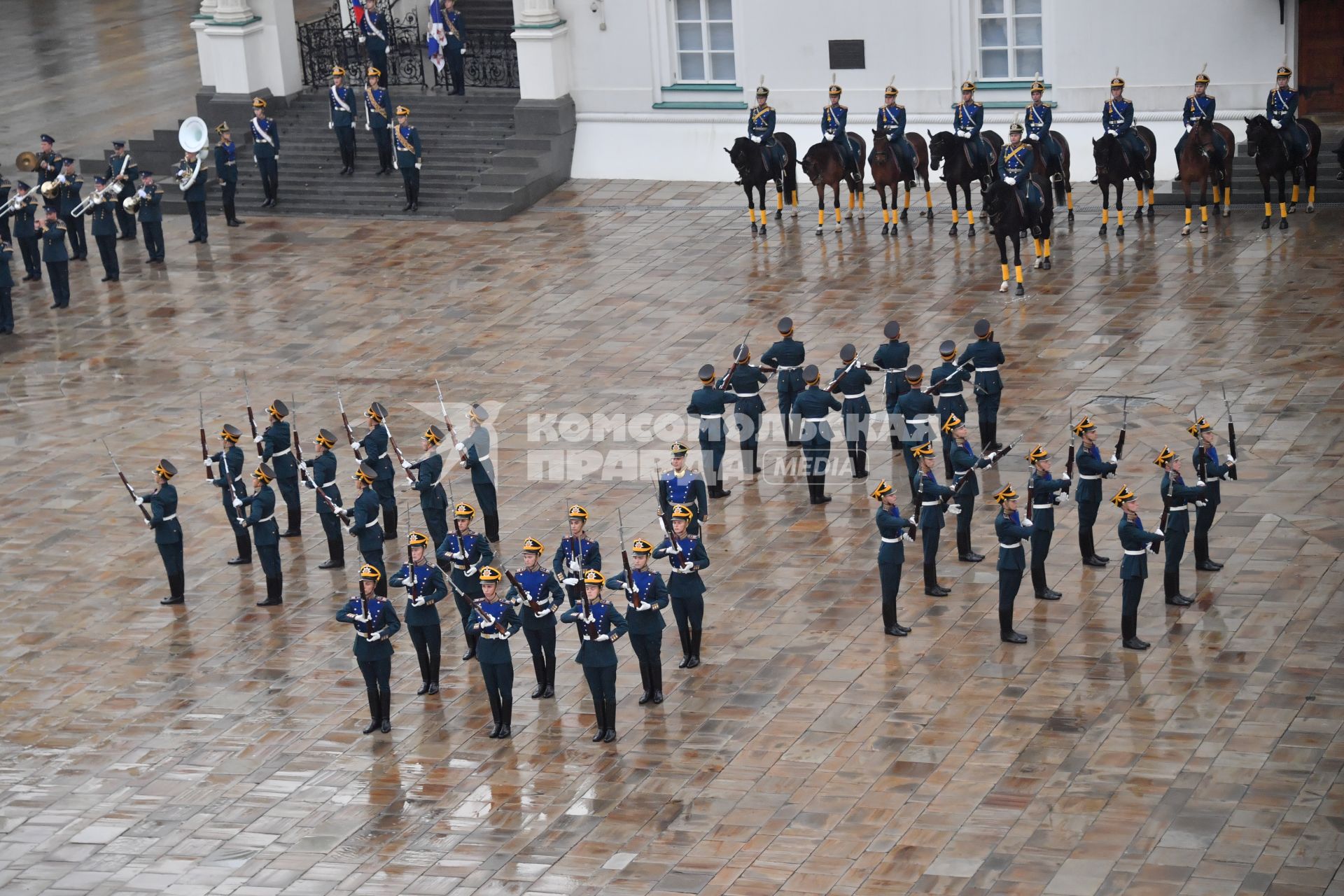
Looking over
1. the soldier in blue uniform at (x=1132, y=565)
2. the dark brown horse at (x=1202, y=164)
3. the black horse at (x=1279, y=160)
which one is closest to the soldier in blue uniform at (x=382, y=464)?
the soldier in blue uniform at (x=1132, y=565)

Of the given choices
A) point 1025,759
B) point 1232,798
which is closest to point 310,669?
point 1025,759

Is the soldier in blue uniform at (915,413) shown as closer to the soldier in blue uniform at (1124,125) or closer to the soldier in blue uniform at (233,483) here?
the soldier in blue uniform at (233,483)

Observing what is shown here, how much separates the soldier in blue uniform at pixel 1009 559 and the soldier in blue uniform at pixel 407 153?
15534mm

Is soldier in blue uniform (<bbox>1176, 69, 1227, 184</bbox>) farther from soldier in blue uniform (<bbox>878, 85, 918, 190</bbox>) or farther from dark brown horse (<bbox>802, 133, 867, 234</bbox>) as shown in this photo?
dark brown horse (<bbox>802, 133, 867, 234</bbox>)

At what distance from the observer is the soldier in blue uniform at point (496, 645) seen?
1596cm

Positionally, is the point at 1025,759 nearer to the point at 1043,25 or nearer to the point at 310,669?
the point at 310,669

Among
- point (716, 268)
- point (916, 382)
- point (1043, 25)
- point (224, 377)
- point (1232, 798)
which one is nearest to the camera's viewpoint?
point (1232, 798)

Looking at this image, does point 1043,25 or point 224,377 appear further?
point 1043,25

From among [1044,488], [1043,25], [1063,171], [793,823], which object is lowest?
[793,823]

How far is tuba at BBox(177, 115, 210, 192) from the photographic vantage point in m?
30.0

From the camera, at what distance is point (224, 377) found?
82.1 ft

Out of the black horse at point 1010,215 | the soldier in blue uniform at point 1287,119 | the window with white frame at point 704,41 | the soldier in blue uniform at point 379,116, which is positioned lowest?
the black horse at point 1010,215

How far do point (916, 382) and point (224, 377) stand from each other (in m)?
9.23

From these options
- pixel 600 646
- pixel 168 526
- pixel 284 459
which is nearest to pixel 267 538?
pixel 168 526
